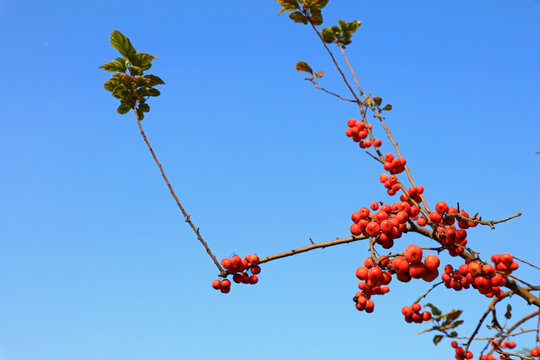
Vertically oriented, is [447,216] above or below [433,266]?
above

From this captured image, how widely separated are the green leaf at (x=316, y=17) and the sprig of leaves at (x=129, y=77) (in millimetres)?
1645

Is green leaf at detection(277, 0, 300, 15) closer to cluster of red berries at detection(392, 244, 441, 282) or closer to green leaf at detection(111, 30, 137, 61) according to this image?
green leaf at detection(111, 30, 137, 61)

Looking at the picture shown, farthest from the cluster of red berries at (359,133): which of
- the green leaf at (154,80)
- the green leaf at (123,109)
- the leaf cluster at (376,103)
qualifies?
the green leaf at (123,109)

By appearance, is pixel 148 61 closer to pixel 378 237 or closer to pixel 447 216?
pixel 378 237

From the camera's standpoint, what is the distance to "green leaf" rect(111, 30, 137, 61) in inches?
170

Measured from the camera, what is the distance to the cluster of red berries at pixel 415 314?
443 centimetres

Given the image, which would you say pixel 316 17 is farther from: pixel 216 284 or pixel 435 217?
pixel 216 284

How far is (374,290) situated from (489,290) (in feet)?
3.29

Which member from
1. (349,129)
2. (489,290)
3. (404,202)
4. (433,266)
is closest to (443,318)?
(489,290)

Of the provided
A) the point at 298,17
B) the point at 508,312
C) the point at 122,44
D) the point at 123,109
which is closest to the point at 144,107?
the point at 123,109

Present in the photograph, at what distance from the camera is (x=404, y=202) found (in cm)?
403

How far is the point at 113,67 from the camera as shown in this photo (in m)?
4.43

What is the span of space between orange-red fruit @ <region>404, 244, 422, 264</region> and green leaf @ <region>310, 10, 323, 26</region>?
2.31 m

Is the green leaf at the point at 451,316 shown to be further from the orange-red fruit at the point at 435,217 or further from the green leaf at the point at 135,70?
the green leaf at the point at 135,70
